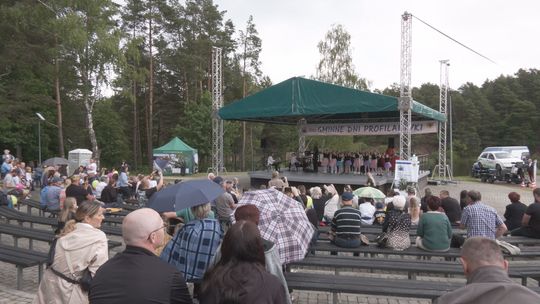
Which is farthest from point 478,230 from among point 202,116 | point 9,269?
point 202,116

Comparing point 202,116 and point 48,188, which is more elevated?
point 202,116

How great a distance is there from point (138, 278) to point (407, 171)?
12.7m

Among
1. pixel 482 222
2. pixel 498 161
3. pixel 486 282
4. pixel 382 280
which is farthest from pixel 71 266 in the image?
pixel 498 161

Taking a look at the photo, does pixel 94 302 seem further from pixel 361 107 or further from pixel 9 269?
pixel 361 107

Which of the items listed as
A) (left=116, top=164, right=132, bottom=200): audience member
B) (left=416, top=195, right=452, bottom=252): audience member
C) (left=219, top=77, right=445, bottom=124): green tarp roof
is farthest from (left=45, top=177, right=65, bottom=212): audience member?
(left=219, top=77, right=445, bottom=124): green tarp roof

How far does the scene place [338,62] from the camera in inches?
1389

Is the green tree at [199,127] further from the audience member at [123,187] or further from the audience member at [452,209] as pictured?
the audience member at [452,209]

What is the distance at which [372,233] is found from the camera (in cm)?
622

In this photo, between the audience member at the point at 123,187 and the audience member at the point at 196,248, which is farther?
the audience member at the point at 123,187

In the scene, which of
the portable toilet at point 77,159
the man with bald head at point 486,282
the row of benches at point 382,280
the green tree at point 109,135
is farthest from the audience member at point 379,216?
the green tree at point 109,135

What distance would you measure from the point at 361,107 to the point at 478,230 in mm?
10107

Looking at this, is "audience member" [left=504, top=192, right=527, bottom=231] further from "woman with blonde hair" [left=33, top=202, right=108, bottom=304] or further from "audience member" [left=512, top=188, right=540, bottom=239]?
"woman with blonde hair" [left=33, top=202, right=108, bottom=304]

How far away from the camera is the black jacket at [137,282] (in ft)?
5.96

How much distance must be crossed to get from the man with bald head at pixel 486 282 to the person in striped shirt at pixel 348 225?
10.8 feet
